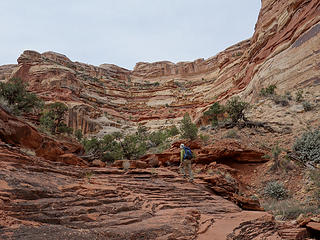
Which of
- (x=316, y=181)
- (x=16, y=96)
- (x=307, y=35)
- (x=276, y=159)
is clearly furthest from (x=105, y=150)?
(x=307, y=35)

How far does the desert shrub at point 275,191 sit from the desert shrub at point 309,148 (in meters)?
2.07

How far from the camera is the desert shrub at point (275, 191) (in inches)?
350

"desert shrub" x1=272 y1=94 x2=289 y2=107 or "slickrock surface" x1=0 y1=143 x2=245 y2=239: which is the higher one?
"desert shrub" x1=272 y1=94 x2=289 y2=107

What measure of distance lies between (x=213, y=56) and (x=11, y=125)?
54890mm

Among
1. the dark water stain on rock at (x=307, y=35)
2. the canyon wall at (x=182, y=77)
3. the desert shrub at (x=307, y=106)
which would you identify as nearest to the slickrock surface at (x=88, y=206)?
the desert shrub at (x=307, y=106)

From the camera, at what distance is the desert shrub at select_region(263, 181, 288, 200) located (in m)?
8.90

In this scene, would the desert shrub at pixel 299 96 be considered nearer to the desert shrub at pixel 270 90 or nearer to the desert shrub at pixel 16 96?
the desert shrub at pixel 270 90

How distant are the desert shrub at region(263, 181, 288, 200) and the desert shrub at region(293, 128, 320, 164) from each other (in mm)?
2073

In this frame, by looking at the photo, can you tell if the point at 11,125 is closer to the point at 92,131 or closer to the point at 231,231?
the point at 231,231

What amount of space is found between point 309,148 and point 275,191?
316 centimetres

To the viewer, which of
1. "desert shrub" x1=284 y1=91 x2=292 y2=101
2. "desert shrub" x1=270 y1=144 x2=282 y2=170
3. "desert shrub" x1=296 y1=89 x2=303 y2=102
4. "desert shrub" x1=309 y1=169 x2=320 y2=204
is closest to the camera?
"desert shrub" x1=309 y1=169 x2=320 y2=204

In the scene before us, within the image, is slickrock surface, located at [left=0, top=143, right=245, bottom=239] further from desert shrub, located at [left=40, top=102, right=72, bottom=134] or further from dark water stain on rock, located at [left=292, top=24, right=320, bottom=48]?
dark water stain on rock, located at [left=292, top=24, right=320, bottom=48]

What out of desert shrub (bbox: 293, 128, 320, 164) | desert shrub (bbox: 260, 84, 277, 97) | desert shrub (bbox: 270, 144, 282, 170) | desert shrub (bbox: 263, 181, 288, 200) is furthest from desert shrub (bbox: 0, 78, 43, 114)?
desert shrub (bbox: 260, 84, 277, 97)

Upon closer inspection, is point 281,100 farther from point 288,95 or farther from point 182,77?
point 182,77
